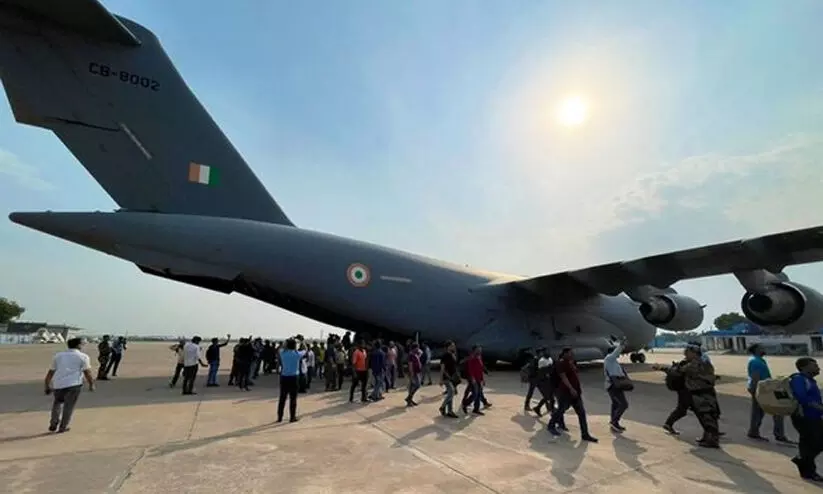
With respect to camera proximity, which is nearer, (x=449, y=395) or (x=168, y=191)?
(x=449, y=395)

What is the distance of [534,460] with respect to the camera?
504 cm

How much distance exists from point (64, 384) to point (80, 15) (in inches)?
306

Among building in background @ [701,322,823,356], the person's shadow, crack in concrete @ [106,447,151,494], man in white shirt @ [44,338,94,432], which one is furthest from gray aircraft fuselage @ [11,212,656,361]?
building in background @ [701,322,823,356]

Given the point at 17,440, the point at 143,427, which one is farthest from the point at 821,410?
the point at 17,440

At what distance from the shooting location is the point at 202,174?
11672mm

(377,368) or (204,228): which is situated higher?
(204,228)

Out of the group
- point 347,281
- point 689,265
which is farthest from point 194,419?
point 689,265

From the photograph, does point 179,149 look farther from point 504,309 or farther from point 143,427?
point 504,309

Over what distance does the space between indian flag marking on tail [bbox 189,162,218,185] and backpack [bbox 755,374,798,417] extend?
11665mm

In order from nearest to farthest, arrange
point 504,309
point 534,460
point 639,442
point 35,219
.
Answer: point 534,460
point 639,442
point 35,219
point 504,309

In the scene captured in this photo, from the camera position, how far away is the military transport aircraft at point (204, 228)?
996 centimetres

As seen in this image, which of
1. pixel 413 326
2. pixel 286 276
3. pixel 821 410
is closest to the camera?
pixel 821 410

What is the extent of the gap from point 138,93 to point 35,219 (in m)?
3.56

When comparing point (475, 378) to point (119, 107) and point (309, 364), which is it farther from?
point (119, 107)
